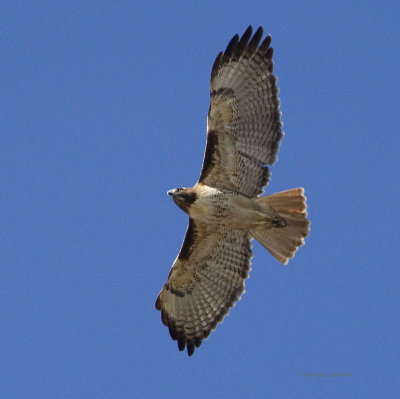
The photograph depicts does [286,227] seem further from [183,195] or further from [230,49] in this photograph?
[230,49]

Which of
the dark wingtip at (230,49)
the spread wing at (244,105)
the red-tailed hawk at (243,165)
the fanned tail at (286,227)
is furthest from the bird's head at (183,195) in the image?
the dark wingtip at (230,49)

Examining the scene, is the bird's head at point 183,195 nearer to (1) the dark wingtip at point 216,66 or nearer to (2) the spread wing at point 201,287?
(2) the spread wing at point 201,287

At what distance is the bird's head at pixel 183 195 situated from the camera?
10.5 meters

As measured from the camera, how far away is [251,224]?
426 inches

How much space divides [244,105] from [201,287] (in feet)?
9.16

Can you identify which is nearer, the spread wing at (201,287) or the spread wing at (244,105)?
the spread wing at (244,105)

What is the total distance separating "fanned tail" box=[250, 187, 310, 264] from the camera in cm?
1048

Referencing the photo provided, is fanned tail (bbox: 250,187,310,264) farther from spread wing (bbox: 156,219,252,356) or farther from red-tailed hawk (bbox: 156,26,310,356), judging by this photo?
spread wing (bbox: 156,219,252,356)

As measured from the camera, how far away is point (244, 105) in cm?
1050

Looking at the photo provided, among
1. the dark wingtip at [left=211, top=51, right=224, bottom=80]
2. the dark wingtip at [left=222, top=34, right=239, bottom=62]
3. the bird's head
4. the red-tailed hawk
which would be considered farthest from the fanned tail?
the dark wingtip at [left=222, top=34, right=239, bottom=62]

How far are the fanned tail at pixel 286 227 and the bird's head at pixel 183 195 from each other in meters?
0.90

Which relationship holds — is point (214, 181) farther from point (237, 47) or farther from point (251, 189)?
point (237, 47)

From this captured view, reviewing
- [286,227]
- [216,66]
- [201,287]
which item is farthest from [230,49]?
[201,287]

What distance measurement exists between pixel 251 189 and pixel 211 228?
0.82 metres
